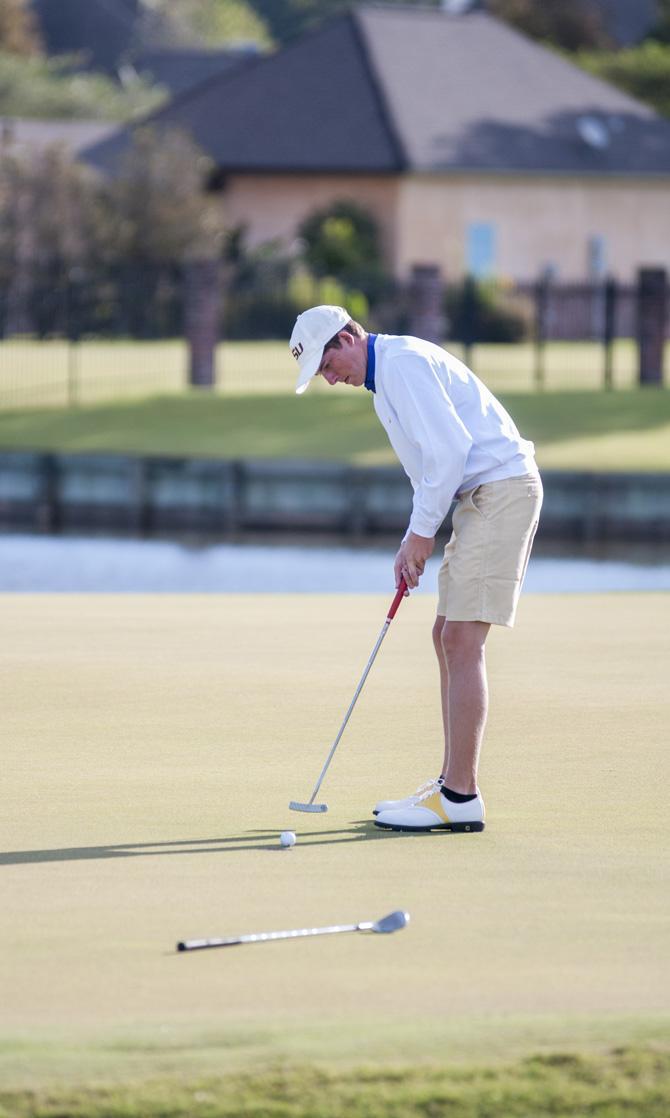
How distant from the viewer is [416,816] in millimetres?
6219

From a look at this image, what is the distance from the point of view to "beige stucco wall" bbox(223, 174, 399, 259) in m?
49.5

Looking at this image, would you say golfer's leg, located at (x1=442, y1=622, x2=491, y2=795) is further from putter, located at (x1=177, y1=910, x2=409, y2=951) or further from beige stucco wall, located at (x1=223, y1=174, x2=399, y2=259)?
beige stucco wall, located at (x1=223, y1=174, x2=399, y2=259)

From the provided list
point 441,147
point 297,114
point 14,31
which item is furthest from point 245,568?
point 14,31

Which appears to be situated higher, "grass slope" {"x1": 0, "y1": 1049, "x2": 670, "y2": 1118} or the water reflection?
the water reflection

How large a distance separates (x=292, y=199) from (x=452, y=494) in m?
45.2

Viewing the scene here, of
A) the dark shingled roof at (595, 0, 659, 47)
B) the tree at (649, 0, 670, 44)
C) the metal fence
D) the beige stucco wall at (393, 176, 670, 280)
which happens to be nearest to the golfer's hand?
the metal fence

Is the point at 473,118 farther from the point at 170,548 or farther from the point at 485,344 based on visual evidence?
the point at 170,548

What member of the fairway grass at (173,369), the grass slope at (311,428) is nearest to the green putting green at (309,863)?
the grass slope at (311,428)

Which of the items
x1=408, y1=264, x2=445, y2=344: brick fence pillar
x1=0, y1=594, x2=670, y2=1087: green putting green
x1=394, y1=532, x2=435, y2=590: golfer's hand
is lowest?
x1=0, y1=594, x2=670, y2=1087: green putting green

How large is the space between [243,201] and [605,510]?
96.8 feet

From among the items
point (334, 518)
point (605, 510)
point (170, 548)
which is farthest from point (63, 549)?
point (605, 510)

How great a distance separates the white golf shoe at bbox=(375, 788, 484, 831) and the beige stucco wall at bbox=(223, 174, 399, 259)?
43.7m

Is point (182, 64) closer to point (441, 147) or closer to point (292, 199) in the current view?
point (292, 199)

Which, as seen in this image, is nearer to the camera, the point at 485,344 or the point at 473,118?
the point at 485,344
